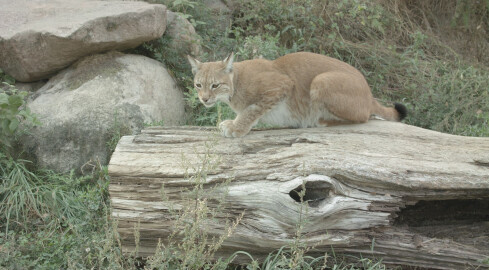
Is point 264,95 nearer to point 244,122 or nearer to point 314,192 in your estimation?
point 244,122

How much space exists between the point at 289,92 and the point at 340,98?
579mm

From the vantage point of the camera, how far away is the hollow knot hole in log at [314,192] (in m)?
4.05

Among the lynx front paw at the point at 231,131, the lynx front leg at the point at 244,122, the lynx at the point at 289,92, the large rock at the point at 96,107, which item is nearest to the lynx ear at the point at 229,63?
the lynx at the point at 289,92

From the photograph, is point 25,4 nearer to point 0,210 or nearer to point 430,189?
point 0,210

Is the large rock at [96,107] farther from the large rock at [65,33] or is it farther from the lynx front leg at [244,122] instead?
the lynx front leg at [244,122]

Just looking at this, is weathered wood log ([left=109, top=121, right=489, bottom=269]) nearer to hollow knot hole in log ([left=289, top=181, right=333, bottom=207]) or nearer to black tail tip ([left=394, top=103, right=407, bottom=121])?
hollow knot hole in log ([left=289, top=181, right=333, bottom=207])

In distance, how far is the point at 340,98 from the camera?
17.3 ft

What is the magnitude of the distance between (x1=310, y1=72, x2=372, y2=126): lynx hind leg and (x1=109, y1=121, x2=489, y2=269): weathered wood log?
2.47ft

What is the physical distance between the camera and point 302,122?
564 cm

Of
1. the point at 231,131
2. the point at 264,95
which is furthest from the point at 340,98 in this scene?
the point at 231,131

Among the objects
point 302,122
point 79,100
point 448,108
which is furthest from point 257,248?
point 448,108

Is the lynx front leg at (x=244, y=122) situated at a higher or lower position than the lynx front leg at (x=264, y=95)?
lower

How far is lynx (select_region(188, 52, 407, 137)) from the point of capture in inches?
210

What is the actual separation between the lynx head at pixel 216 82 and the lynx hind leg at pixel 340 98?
2.94ft
